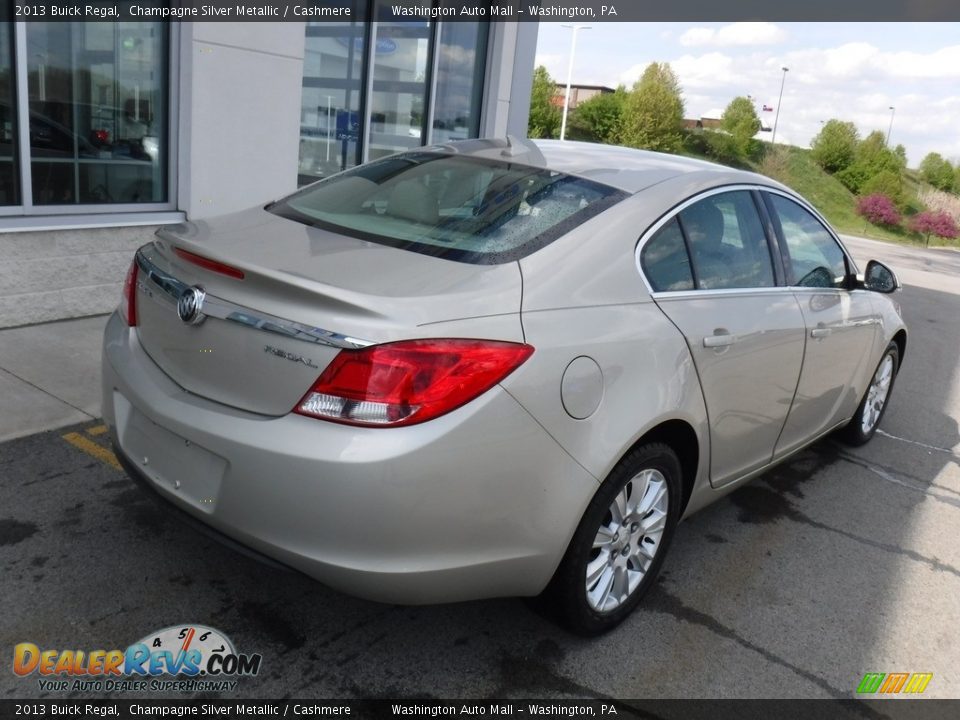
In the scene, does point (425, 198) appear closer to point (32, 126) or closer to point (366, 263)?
point (366, 263)

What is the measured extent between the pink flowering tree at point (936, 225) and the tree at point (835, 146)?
10389 millimetres

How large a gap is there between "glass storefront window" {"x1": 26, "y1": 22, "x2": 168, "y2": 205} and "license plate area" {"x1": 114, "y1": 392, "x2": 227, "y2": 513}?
3.94 metres

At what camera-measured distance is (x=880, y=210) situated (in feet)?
162

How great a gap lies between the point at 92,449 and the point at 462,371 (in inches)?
97.0

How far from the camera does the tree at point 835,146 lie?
57.4 metres

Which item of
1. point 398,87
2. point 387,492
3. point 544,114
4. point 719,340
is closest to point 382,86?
point 398,87

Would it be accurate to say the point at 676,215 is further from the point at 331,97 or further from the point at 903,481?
the point at 331,97

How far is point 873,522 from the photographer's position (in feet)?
13.6

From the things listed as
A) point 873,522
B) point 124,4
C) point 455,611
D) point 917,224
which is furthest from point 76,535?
point 917,224

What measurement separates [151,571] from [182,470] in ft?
2.52

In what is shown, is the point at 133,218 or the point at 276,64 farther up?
the point at 276,64

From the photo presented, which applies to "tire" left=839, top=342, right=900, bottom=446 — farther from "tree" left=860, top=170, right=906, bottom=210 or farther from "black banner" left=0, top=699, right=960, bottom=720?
"tree" left=860, top=170, right=906, bottom=210

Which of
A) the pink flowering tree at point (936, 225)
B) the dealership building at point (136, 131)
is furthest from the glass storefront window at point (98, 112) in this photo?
the pink flowering tree at point (936, 225)

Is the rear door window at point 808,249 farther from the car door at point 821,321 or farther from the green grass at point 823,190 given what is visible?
the green grass at point 823,190
